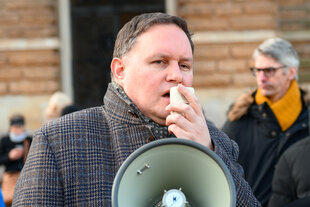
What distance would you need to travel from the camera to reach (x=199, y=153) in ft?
5.90

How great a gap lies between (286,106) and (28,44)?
618 cm

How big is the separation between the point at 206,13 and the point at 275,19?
1.09m

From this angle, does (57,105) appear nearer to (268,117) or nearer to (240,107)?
(240,107)

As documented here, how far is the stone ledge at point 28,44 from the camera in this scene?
9.75 meters

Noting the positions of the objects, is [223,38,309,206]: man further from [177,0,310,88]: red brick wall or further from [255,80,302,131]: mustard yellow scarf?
[177,0,310,88]: red brick wall

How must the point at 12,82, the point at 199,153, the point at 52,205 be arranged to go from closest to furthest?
the point at 199,153 < the point at 52,205 < the point at 12,82

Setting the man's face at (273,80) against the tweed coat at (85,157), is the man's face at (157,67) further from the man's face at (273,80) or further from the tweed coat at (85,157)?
the man's face at (273,80)

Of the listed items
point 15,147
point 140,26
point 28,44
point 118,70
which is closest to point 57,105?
point 15,147

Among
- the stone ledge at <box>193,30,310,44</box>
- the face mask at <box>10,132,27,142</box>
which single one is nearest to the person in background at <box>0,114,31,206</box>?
the face mask at <box>10,132,27,142</box>

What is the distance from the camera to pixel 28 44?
9.81 meters

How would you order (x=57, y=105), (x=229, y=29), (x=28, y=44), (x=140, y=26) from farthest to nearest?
(x=229, y=29) < (x=28, y=44) < (x=57, y=105) < (x=140, y=26)

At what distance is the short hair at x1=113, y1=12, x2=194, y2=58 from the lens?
2.10 m

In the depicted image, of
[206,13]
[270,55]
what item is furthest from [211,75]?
[270,55]

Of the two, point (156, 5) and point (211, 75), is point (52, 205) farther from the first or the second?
point (156, 5)
